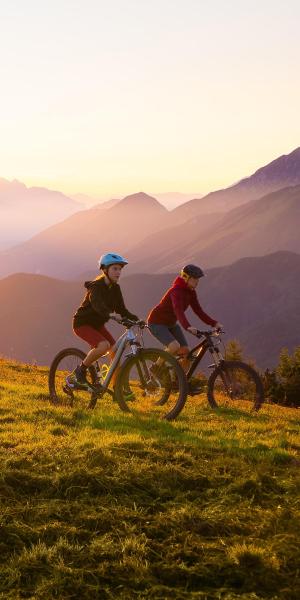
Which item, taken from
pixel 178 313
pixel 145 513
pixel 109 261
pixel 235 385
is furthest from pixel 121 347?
pixel 145 513

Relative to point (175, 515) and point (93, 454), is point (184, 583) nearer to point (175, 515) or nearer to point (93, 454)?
point (175, 515)

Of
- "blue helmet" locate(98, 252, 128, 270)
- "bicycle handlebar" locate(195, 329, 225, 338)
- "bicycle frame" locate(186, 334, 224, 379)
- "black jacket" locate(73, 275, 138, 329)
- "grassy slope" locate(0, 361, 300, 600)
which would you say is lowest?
"grassy slope" locate(0, 361, 300, 600)

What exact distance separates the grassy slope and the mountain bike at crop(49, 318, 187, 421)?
1374mm

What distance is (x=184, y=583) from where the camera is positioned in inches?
189

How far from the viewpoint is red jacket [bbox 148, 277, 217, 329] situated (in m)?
12.6

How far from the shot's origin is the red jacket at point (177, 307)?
12.6 m

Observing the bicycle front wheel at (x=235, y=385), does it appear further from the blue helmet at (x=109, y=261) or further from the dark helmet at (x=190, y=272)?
the blue helmet at (x=109, y=261)

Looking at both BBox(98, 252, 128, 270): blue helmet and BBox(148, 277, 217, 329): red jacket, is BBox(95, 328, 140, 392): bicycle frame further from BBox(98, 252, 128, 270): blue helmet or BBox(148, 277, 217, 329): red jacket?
BBox(148, 277, 217, 329): red jacket

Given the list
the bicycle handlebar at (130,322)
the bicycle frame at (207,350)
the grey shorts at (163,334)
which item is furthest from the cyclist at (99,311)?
the bicycle frame at (207,350)

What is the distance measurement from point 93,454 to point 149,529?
196 cm

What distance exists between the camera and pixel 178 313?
41.2 ft

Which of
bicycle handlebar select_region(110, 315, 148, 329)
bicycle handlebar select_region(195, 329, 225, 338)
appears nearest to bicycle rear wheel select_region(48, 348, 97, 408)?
bicycle handlebar select_region(110, 315, 148, 329)

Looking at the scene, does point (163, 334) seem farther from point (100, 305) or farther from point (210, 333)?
point (100, 305)

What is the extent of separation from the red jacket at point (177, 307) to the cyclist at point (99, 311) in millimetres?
1398
